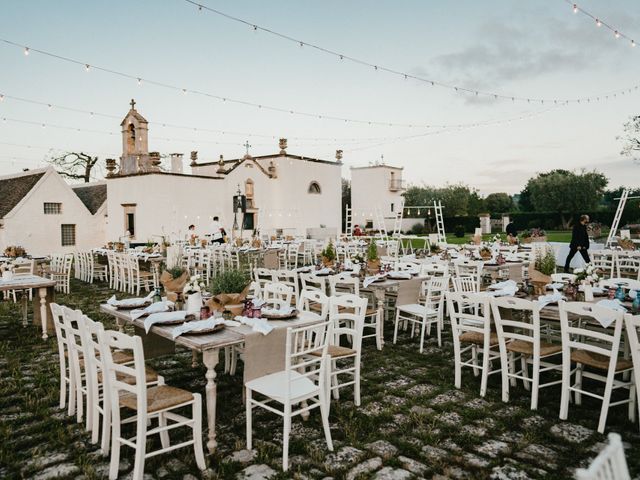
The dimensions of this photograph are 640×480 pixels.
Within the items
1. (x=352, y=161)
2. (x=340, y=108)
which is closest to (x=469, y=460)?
(x=340, y=108)

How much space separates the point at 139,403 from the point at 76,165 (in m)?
37.8

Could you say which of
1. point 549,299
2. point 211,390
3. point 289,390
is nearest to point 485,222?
point 549,299

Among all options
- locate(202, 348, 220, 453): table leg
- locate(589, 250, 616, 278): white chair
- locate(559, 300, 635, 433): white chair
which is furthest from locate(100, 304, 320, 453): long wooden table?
locate(589, 250, 616, 278): white chair

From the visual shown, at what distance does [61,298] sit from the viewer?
34.6ft

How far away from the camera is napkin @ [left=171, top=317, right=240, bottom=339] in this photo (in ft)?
12.0

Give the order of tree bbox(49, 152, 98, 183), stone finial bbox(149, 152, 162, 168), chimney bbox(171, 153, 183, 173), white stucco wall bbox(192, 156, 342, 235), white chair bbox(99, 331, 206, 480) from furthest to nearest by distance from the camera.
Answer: tree bbox(49, 152, 98, 183)
white stucco wall bbox(192, 156, 342, 235)
chimney bbox(171, 153, 183, 173)
stone finial bbox(149, 152, 162, 168)
white chair bbox(99, 331, 206, 480)

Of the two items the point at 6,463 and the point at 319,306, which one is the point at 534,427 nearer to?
the point at 319,306

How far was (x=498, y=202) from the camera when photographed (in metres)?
51.7

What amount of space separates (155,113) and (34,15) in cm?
827

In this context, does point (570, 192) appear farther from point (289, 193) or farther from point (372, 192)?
point (289, 193)

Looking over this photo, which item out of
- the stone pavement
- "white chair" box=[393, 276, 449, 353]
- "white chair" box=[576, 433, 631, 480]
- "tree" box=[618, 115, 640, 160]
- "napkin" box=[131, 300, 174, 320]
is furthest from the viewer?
"tree" box=[618, 115, 640, 160]

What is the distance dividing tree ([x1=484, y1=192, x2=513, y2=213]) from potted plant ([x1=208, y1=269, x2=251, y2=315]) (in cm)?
4938

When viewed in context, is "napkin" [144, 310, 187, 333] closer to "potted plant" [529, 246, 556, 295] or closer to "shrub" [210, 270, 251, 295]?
"shrub" [210, 270, 251, 295]

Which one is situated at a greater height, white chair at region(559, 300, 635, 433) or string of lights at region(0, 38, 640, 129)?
string of lights at region(0, 38, 640, 129)
